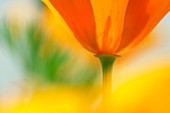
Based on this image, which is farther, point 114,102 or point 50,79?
point 50,79

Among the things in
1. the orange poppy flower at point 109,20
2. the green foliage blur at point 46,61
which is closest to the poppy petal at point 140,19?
the orange poppy flower at point 109,20

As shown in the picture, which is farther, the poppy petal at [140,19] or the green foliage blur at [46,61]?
the green foliage blur at [46,61]

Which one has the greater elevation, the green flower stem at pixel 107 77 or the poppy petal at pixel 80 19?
the poppy petal at pixel 80 19

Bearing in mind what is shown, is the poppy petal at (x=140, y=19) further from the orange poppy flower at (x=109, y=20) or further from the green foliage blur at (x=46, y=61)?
the green foliage blur at (x=46, y=61)

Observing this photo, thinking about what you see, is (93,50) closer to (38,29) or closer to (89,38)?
(89,38)

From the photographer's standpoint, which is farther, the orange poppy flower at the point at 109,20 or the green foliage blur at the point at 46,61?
the green foliage blur at the point at 46,61

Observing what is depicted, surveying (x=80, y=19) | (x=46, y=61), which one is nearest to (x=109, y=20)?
(x=80, y=19)

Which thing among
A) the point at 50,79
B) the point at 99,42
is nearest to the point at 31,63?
the point at 50,79

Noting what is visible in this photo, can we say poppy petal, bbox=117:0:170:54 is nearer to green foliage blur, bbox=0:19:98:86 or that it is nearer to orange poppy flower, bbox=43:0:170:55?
orange poppy flower, bbox=43:0:170:55
